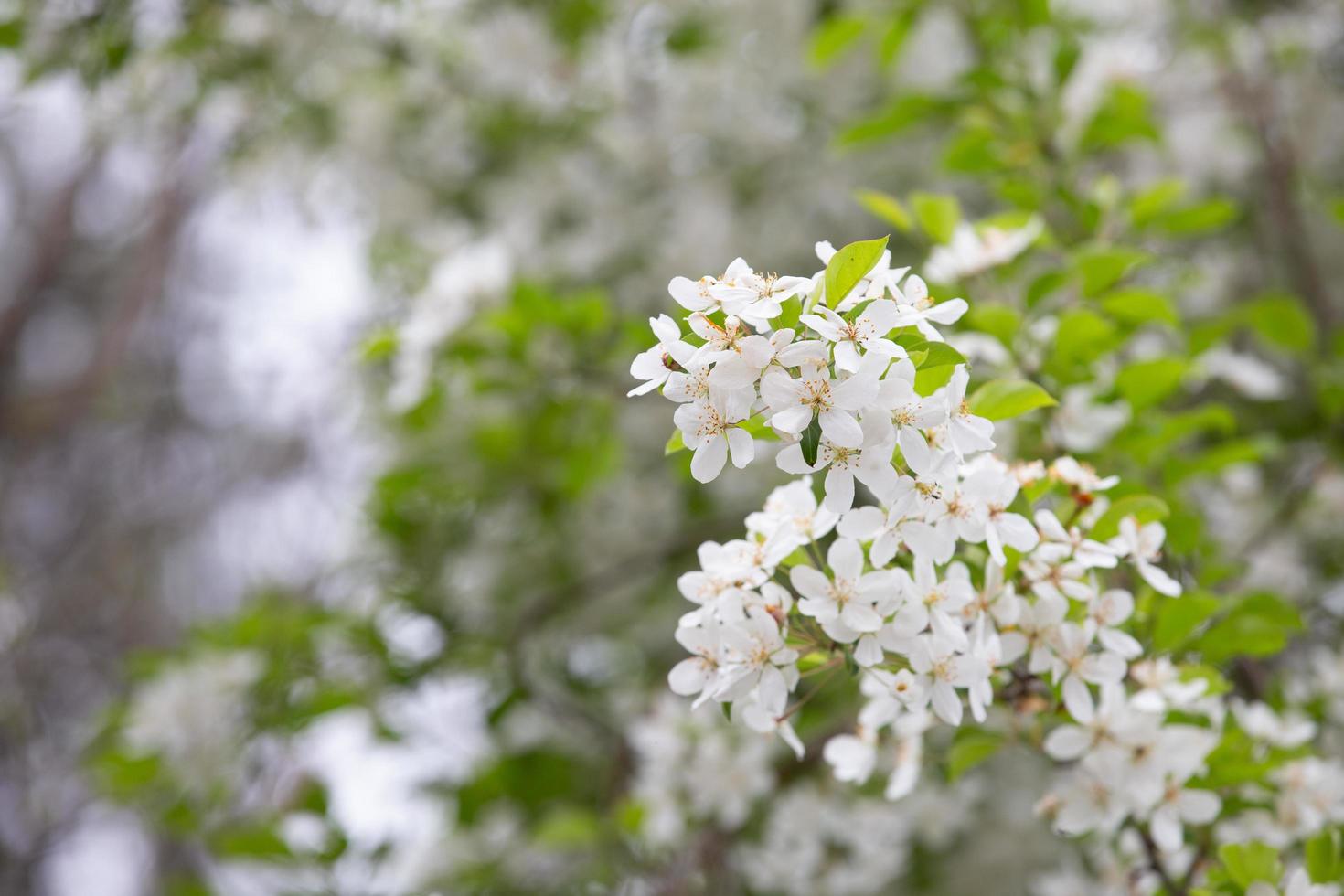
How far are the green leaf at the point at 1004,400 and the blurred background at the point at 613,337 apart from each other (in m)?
0.26

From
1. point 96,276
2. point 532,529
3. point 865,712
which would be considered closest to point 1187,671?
point 865,712

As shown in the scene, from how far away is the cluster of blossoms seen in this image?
2.45 ft

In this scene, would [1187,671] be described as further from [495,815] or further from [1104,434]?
[495,815]

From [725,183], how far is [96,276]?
3824 millimetres

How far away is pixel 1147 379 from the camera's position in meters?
1.22

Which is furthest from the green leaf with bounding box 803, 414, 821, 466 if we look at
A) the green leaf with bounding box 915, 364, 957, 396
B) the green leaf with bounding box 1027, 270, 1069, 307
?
the green leaf with bounding box 1027, 270, 1069, 307

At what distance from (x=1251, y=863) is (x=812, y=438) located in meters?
0.59

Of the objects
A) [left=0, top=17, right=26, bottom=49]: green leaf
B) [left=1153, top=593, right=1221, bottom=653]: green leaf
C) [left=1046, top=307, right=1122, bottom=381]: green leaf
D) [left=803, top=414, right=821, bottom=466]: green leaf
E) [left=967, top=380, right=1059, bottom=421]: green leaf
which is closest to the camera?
[left=803, top=414, right=821, bottom=466]: green leaf

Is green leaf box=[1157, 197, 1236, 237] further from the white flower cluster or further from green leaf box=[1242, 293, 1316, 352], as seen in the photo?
the white flower cluster

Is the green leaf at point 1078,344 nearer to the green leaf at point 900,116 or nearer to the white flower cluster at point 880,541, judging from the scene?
the white flower cluster at point 880,541

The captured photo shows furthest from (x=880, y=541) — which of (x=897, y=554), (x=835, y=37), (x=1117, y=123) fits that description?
(x=835, y=37)

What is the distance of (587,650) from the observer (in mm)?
2496

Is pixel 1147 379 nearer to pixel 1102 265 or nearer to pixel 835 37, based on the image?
pixel 1102 265

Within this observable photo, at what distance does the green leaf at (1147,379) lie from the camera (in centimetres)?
121
